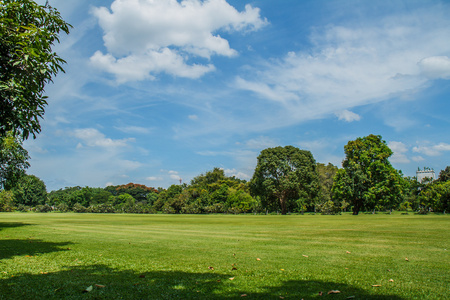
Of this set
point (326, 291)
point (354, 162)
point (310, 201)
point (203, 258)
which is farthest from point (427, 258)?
point (310, 201)

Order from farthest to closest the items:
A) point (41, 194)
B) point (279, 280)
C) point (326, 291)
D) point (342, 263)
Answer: point (41, 194) → point (342, 263) → point (279, 280) → point (326, 291)

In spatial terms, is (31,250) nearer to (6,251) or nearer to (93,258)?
(6,251)

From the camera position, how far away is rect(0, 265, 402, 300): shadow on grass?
5504mm

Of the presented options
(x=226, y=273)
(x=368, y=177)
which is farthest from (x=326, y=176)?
(x=226, y=273)

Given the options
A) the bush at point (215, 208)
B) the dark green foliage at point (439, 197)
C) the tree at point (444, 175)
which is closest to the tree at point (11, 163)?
the bush at point (215, 208)

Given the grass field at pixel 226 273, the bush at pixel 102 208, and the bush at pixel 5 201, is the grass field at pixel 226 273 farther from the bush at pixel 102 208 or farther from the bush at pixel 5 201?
the bush at pixel 102 208

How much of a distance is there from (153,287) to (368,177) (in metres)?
59.0

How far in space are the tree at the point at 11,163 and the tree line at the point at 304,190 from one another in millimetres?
268

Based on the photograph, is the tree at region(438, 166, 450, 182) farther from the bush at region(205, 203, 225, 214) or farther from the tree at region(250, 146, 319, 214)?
the bush at region(205, 203, 225, 214)

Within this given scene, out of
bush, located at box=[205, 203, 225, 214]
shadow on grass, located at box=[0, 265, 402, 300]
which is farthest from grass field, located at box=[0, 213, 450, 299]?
bush, located at box=[205, 203, 225, 214]

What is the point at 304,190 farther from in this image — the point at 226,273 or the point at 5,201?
the point at 5,201

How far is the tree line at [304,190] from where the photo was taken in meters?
56.3

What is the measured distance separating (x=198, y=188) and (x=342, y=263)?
309 ft

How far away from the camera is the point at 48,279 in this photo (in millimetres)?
6879
